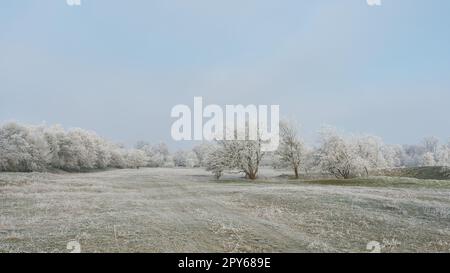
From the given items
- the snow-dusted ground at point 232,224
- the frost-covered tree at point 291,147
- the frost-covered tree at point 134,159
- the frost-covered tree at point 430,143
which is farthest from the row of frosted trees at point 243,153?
the frost-covered tree at point 430,143

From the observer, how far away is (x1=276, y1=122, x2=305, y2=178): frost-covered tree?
210ft

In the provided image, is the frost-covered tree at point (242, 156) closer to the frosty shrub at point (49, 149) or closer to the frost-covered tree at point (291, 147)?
the frost-covered tree at point (291, 147)

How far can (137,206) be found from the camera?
25359mm

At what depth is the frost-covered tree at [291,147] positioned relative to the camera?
64.0 meters

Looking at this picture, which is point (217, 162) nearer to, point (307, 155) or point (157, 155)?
point (307, 155)

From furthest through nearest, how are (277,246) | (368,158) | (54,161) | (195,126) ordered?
(54,161)
(368,158)
(195,126)
(277,246)

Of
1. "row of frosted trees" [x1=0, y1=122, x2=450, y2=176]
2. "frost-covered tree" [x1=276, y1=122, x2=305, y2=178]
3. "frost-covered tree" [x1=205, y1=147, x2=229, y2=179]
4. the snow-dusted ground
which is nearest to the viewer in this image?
the snow-dusted ground

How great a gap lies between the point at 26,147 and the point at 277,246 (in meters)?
72.3

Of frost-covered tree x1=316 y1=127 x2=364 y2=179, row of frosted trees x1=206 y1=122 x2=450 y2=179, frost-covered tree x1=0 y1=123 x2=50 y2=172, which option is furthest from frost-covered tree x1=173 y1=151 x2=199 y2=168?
frost-covered tree x1=316 y1=127 x2=364 y2=179

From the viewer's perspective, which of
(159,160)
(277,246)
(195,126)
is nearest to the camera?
(277,246)

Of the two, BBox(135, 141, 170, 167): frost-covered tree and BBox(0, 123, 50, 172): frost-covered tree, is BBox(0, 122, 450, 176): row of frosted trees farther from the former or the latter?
BBox(135, 141, 170, 167): frost-covered tree
